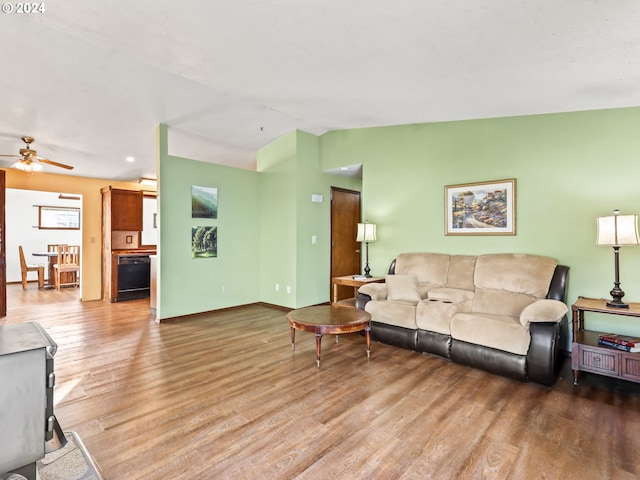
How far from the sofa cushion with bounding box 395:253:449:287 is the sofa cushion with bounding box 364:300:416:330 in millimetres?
509

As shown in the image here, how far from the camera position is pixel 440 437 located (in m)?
2.02

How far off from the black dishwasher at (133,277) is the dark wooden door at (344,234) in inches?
155

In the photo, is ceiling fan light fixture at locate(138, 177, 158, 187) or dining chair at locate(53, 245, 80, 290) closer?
ceiling fan light fixture at locate(138, 177, 158, 187)

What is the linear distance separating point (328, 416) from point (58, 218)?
1033 centimetres

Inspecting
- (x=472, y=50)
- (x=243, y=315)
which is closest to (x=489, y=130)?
(x=472, y=50)

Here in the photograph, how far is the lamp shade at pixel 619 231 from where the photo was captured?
2.73 meters

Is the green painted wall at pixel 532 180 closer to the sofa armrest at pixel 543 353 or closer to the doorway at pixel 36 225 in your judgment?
the sofa armrest at pixel 543 353


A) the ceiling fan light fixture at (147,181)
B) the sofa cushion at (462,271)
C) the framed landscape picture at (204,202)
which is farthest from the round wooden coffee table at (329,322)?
the ceiling fan light fixture at (147,181)

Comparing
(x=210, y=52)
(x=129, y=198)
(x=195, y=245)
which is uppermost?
(x=210, y=52)

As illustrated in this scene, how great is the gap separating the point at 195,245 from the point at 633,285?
5251mm

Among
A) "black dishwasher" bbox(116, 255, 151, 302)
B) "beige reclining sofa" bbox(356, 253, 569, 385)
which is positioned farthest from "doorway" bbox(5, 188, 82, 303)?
"beige reclining sofa" bbox(356, 253, 569, 385)

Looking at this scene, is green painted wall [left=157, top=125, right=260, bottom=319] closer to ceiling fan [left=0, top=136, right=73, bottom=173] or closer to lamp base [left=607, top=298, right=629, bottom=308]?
ceiling fan [left=0, top=136, right=73, bottom=173]

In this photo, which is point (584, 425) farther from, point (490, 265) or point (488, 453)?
point (490, 265)

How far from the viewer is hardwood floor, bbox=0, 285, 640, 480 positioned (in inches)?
69.8
